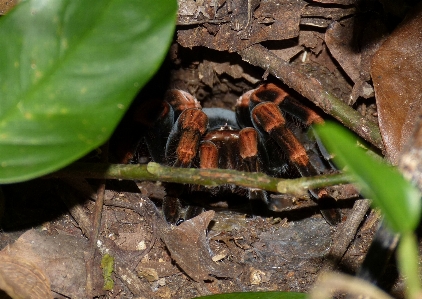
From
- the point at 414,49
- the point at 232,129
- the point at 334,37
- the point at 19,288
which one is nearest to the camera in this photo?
the point at 19,288

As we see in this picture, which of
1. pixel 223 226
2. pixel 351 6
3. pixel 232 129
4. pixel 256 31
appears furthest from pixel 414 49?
pixel 223 226

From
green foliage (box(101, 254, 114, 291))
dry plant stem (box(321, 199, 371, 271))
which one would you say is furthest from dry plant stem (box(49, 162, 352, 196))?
dry plant stem (box(321, 199, 371, 271))

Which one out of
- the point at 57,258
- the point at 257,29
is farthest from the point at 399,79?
the point at 57,258

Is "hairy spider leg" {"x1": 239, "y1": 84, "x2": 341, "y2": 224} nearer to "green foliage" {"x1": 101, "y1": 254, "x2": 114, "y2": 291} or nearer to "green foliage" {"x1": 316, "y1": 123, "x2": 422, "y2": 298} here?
"green foliage" {"x1": 101, "y1": 254, "x2": 114, "y2": 291}

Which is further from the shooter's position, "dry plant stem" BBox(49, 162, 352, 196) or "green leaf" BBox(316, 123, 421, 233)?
"dry plant stem" BBox(49, 162, 352, 196)

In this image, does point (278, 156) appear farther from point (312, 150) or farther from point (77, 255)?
point (77, 255)

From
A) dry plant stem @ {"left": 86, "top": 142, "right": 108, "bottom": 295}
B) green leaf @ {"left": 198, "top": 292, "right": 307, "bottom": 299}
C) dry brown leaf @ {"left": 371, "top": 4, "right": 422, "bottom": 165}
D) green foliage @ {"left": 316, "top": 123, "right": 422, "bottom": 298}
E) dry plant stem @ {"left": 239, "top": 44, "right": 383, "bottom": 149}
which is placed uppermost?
green foliage @ {"left": 316, "top": 123, "right": 422, "bottom": 298}

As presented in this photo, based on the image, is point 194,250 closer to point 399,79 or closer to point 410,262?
point 399,79

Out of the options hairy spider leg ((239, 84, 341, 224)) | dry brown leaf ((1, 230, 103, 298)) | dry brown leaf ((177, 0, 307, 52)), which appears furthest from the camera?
dry brown leaf ((177, 0, 307, 52))
